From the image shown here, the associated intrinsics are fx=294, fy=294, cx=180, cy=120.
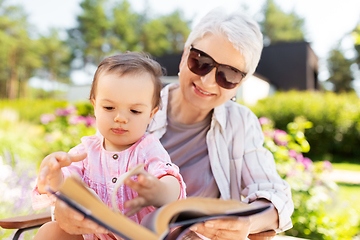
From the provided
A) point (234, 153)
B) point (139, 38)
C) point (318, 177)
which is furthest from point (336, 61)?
point (234, 153)

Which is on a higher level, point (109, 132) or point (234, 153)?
point (109, 132)

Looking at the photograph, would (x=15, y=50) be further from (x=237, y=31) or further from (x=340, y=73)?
(x=237, y=31)

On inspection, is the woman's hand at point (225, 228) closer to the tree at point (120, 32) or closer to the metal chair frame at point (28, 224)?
the metal chair frame at point (28, 224)

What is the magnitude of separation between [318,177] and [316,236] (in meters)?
0.95

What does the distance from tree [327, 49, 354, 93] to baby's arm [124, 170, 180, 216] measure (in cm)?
3909

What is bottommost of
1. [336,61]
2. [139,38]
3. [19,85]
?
[19,85]

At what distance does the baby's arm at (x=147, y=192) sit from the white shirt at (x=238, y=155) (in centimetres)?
91

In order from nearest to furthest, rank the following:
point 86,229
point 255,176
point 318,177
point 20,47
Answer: point 86,229
point 255,176
point 318,177
point 20,47

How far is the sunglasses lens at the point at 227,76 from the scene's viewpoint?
1.79 metres

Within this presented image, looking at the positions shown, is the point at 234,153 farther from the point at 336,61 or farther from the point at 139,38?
the point at 336,61

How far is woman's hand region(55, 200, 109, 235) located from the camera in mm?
933

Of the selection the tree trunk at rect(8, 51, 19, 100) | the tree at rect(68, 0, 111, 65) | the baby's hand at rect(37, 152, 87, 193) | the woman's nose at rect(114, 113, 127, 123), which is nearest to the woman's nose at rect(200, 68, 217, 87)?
the woman's nose at rect(114, 113, 127, 123)

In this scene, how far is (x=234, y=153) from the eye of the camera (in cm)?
193

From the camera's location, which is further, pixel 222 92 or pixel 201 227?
pixel 222 92
